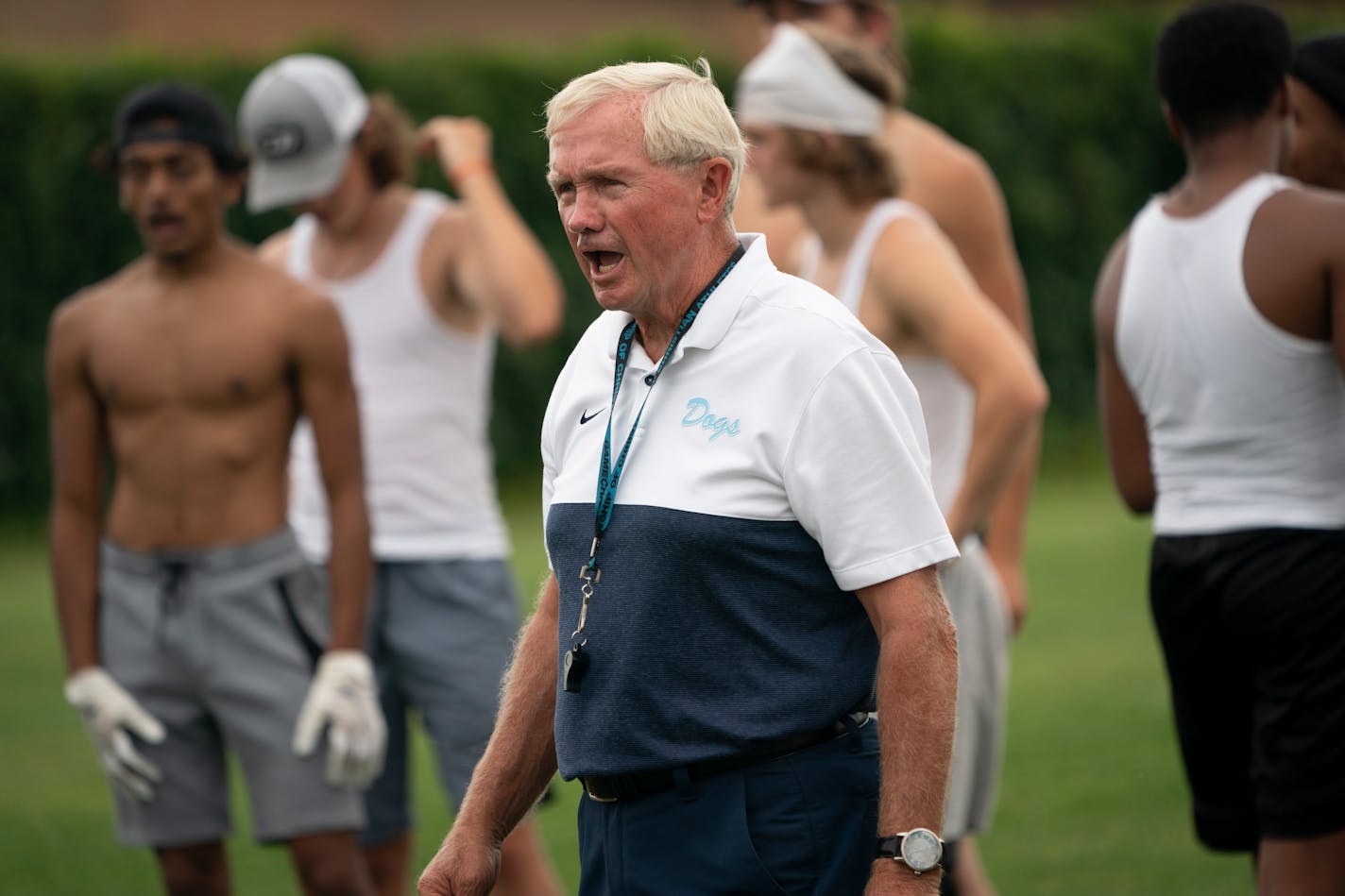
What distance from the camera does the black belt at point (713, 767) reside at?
9.52 ft

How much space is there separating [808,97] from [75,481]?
7.74 feet

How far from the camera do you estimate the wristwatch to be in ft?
9.04

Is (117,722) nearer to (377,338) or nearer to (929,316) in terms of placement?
(377,338)

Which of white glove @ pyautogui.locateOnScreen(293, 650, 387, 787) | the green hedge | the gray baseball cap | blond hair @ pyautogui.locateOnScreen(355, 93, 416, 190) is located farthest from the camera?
the green hedge

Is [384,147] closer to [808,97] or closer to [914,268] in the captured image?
[808,97]

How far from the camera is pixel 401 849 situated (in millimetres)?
5781

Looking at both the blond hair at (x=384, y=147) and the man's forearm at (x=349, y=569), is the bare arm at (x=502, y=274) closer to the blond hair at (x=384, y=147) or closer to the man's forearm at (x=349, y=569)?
the blond hair at (x=384, y=147)

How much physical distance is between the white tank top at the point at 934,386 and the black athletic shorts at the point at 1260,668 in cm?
63

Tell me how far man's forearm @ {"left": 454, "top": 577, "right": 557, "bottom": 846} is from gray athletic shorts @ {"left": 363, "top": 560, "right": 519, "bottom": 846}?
229 centimetres

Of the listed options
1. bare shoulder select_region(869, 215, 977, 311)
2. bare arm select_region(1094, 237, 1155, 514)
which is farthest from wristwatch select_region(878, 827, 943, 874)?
bare arm select_region(1094, 237, 1155, 514)

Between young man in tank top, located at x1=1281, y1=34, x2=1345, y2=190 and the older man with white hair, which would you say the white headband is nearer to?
young man in tank top, located at x1=1281, y1=34, x2=1345, y2=190

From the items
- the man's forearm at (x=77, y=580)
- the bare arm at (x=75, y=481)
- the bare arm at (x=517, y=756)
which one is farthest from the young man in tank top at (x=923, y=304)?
the man's forearm at (x=77, y=580)

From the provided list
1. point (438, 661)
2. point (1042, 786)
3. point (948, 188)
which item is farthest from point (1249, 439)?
point (1042, 786)

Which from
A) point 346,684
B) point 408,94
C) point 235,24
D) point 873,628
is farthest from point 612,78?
point 235,24
